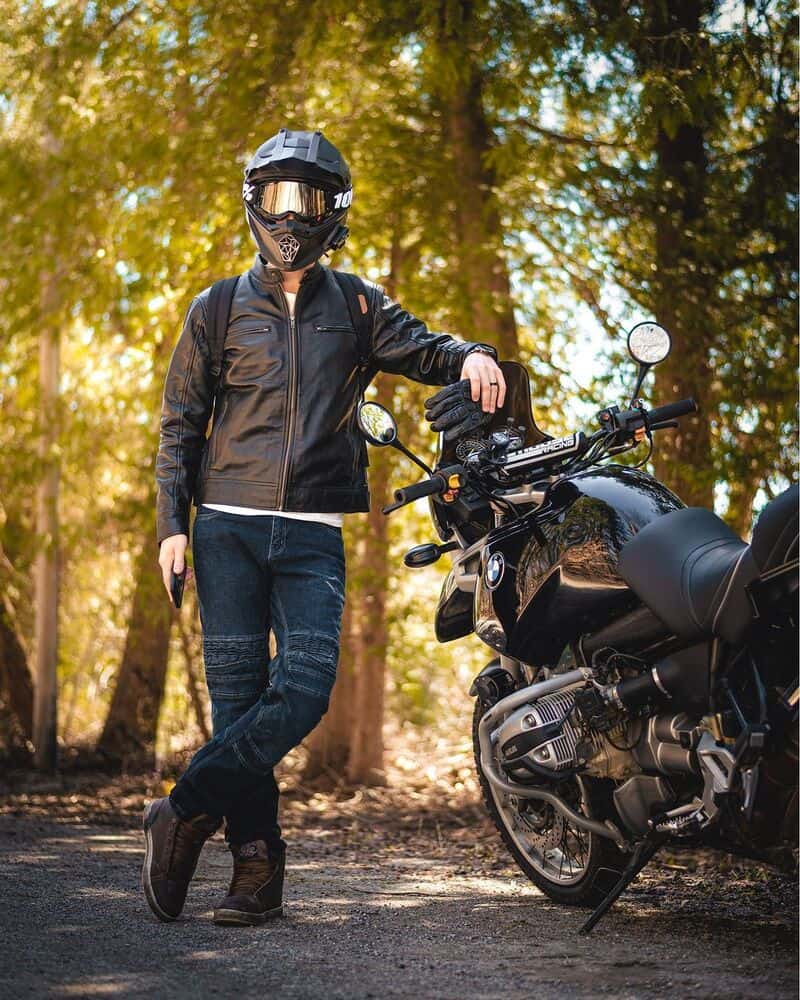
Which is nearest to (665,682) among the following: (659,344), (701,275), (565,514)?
(565,514)

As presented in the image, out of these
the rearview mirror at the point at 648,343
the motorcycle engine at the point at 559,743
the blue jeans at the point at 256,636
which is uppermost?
the rearview mirror at the point at 648,343

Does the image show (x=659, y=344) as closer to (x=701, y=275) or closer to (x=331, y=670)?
(x=331, y=670)

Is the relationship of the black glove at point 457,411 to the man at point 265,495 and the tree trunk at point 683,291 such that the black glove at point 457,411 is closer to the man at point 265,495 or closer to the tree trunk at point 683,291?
the man at point 265,495

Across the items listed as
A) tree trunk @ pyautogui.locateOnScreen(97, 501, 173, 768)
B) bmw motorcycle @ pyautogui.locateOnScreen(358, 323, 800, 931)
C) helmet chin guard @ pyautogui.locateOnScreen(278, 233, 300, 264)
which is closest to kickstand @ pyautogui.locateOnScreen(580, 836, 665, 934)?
bmw motorcycle @ pyautogui.locateOnScreen(358, 323, 800, 931)

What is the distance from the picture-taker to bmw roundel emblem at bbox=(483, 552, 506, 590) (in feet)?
13.0

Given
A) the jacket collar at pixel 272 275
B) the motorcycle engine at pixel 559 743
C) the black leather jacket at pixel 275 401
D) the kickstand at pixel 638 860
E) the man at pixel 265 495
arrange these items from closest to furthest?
the kickstand at pixel 638 860 → the motorcycle engine at pixel 559 743 → the man at pixel 265 495 → the black leather jacket at pixel 275 401 → the jacket collar at pixel 272 275

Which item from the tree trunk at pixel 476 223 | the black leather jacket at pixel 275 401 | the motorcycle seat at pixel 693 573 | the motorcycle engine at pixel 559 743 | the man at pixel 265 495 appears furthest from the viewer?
the tree trunk at pixel 476 223

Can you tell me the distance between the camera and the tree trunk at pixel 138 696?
27.9 feet

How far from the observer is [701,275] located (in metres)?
6.10

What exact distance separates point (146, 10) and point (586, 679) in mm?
5051

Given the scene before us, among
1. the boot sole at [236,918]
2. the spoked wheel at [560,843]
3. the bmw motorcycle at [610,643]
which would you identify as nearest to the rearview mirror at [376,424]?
the bmw motorcycle at [610,643]

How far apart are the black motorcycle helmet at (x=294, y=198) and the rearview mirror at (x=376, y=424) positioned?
622 millimetres

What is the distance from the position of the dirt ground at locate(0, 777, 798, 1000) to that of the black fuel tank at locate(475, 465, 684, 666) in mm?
838

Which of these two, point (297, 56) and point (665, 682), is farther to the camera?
point (297, 56)
